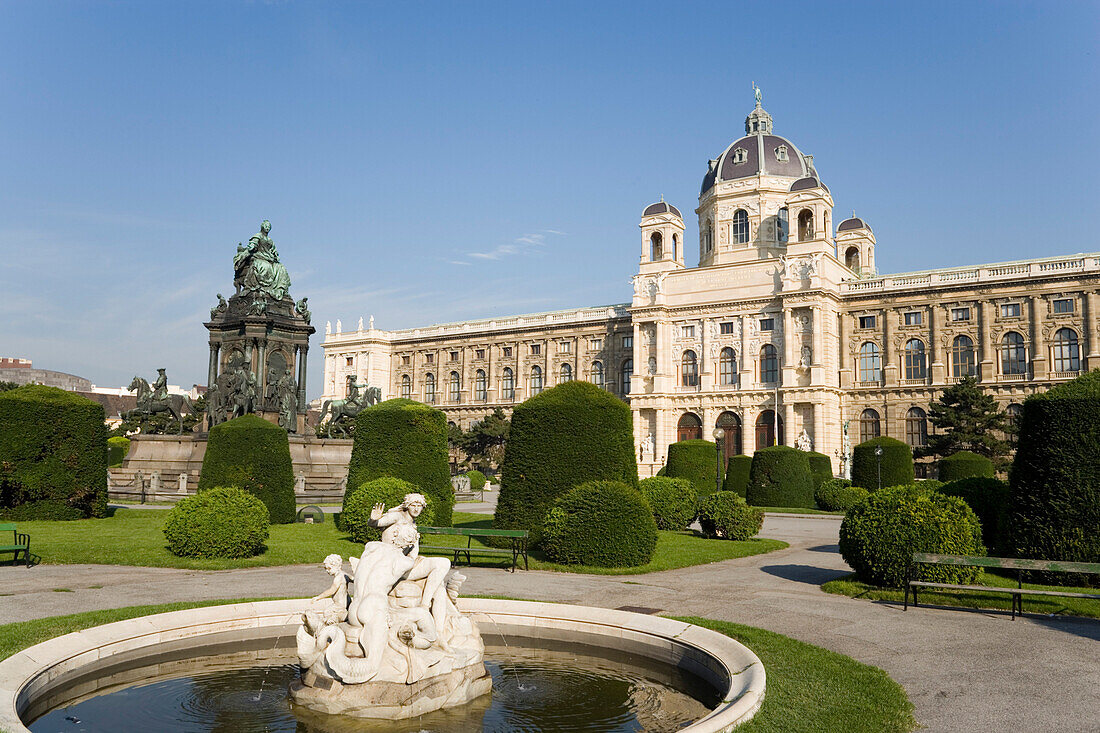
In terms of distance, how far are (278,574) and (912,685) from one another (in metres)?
9.36

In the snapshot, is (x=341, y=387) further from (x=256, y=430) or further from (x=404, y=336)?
(x=256, y=430)

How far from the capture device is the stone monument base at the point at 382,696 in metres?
6.19

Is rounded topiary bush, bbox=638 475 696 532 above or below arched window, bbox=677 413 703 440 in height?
below

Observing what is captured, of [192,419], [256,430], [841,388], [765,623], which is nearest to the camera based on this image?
[765,623]

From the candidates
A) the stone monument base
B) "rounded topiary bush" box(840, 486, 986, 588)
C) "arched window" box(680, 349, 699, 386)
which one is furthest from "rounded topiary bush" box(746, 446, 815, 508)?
"arched window" box(680, 349, 699, 386)

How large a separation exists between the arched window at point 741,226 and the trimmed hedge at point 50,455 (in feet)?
181

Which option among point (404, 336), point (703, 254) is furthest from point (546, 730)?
point (404, 336)

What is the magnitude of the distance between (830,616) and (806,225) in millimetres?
56361

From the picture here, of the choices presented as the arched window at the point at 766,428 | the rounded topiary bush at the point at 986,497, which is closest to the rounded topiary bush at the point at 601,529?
the rounded topiary bush at the point at 986,497

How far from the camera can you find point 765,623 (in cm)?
973

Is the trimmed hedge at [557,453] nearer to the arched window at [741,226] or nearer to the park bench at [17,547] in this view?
the park bench at [17,547]

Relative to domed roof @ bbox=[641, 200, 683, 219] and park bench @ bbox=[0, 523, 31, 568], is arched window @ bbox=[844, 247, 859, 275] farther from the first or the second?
park bench @ bbox=[0, 523, 31, 568]

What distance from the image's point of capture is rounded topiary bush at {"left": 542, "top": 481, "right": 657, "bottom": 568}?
1405 centimetres

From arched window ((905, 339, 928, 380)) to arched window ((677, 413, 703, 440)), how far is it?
14.9 metres
